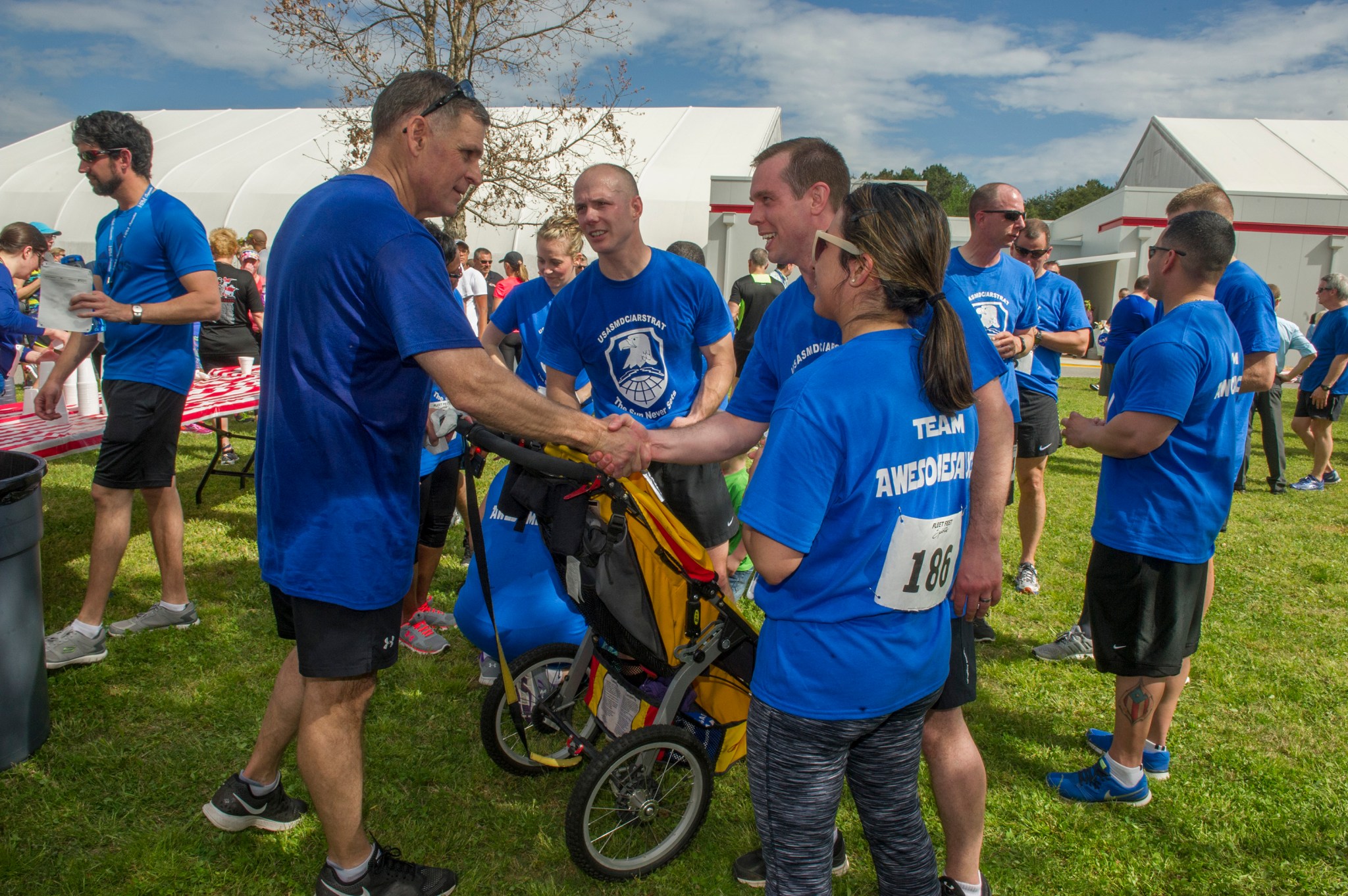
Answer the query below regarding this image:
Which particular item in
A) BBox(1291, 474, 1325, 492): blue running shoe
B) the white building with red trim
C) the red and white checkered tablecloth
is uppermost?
the white building with red trim

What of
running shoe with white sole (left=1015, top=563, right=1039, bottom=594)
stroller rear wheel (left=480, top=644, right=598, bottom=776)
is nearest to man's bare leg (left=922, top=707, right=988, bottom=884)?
stroller rear wheel (left=480, top=644, right=598, bottom=776)

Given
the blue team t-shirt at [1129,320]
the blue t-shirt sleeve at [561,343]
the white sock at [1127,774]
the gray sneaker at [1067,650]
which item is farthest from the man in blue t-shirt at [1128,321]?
the blue t-shirt sleeve at [561,343]

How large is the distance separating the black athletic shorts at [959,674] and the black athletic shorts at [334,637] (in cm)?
154

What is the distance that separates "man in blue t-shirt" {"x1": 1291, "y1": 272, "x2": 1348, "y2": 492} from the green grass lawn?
4.90 metres

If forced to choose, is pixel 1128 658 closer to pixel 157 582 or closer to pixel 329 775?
pixel 329 775

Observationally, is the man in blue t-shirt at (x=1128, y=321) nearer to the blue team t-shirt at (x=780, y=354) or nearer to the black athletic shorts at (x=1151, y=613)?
the black athletic shorts at (x=1151, y=613)

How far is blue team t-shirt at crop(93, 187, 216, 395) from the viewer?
3.89 meters

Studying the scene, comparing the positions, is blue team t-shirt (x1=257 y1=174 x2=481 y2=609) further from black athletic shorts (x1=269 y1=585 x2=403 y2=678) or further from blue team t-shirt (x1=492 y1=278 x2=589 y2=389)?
blue team t-shirt (x1=492 y1=278 x2=589 y2=389)

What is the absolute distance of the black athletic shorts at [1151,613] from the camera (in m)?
2.82

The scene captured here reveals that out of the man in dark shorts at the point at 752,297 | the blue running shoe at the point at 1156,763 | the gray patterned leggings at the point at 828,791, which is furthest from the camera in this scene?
the man in dark shorts at the point at 752,297

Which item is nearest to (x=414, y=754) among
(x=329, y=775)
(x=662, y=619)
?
(x=329, y=775)

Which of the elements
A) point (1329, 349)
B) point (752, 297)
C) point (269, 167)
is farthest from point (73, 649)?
point (269, 167)

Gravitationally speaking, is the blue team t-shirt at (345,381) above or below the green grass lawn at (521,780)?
above

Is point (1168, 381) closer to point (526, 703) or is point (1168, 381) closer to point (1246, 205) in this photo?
point (526, 703)
